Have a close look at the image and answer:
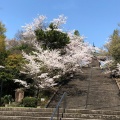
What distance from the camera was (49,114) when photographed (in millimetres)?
12438

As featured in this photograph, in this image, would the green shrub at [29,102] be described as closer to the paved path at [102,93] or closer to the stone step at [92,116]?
the paved path at [102,93]

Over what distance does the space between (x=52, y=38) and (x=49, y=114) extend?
48.2 feet

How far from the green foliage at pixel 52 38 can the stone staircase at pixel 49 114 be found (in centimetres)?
1400

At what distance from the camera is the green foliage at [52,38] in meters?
26.5

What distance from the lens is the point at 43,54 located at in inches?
966

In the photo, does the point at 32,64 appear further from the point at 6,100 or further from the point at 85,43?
the point at 85,43

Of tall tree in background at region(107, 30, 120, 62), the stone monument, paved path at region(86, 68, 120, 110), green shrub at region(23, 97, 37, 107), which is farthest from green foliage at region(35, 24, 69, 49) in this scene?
green shrub at region(23, 97, 37, 107)

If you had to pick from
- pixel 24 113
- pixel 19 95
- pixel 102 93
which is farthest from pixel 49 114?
pixel 102 93

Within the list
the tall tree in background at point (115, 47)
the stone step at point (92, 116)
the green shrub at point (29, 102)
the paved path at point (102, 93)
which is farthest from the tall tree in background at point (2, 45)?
the stone step at point (92, 116)

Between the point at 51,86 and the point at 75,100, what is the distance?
10.6ft

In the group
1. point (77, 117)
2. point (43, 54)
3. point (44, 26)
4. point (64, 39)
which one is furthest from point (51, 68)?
point (77, 117)

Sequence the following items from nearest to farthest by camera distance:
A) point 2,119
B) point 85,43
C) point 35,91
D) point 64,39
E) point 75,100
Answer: point 2,119 → point 75,100 → point 35,91 → point 64,39 → point 85,43

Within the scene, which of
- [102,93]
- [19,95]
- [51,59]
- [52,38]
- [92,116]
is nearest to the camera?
[92,116]

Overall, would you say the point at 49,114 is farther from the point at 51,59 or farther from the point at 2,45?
the point at 2,45
